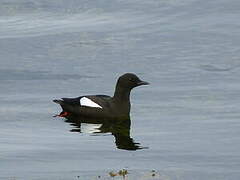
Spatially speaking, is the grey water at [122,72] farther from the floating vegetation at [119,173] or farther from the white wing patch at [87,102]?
the white wing patch at [87,102]

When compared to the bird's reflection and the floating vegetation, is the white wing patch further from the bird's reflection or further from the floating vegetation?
the floating vegetation

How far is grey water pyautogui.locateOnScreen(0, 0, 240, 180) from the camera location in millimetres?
16139

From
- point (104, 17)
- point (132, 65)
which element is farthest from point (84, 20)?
point (132, 65)

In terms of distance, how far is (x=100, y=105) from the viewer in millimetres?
21125

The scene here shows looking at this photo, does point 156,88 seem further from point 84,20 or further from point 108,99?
point 84,20

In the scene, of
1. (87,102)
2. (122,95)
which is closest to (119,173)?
(87,102)

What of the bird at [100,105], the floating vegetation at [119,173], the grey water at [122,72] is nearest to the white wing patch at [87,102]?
the bird at [100,105]

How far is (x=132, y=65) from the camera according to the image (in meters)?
25.8

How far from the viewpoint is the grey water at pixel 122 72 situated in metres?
16.1

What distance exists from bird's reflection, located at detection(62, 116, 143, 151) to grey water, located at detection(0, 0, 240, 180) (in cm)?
14

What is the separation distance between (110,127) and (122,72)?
195 inches

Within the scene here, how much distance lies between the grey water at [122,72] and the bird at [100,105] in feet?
1.22

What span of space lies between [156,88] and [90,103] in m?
2.60

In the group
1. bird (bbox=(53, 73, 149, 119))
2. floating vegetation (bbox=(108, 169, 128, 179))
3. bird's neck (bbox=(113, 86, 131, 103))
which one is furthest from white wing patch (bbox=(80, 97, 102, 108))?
floating vegetation (bbox=(108, 169, 128, 179))
